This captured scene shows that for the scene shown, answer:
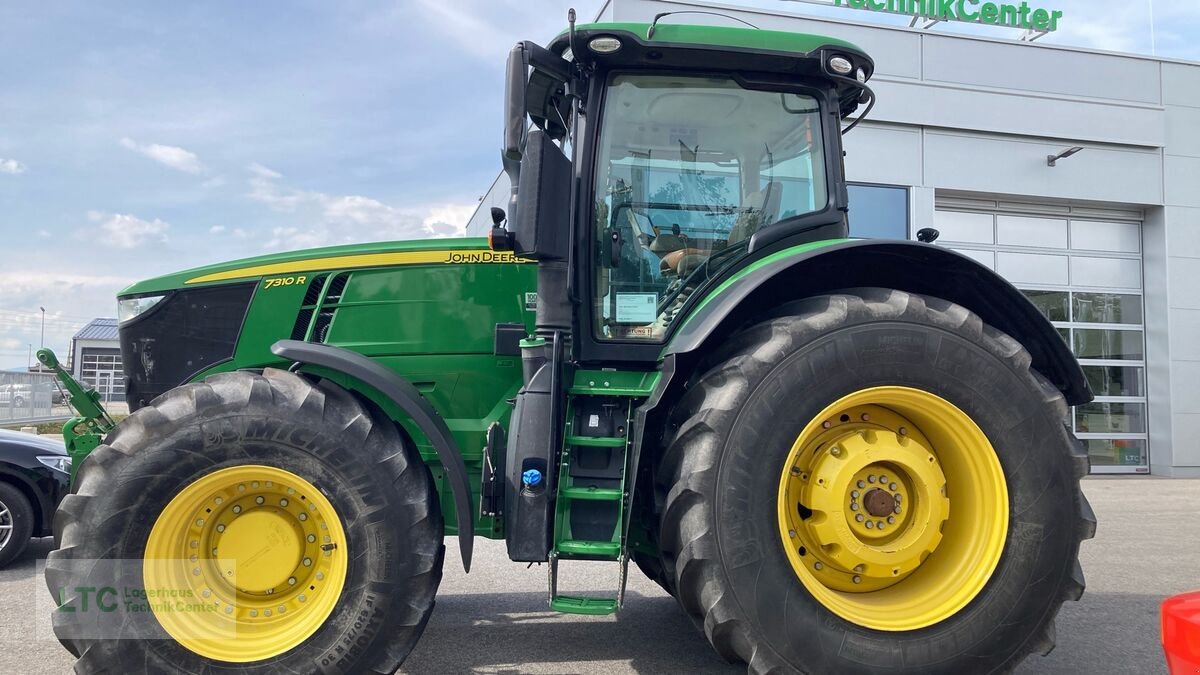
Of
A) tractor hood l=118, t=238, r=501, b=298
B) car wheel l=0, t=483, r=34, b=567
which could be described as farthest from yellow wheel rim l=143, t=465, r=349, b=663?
car wheel l=0, t=483, r=34, b=567

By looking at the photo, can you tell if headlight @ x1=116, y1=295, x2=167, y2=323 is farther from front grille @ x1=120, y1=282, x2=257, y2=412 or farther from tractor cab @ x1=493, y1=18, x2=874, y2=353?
tractor cab @ x1=493, y1=18, x2=874, y2=353

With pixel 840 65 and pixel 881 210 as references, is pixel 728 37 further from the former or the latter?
pixel 881 210

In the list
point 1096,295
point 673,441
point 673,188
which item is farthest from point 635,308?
point 1096,295

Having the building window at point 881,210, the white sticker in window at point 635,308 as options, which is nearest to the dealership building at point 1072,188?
the building window at point 881,210

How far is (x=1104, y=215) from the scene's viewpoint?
41.7 ft

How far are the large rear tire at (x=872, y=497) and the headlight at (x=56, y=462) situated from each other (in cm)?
490

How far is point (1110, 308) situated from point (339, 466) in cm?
1360

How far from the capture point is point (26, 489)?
5.56 meters

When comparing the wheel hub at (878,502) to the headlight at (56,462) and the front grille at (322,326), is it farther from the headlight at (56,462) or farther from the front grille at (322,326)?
the headlight at (56,462)

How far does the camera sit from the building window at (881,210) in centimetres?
1145

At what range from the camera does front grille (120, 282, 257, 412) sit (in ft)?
12.1

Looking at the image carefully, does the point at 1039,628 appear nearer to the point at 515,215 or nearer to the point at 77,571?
the point at 515,215

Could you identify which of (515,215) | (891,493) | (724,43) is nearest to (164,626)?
(515,215)

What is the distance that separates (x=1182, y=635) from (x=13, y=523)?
6492 millimetres
